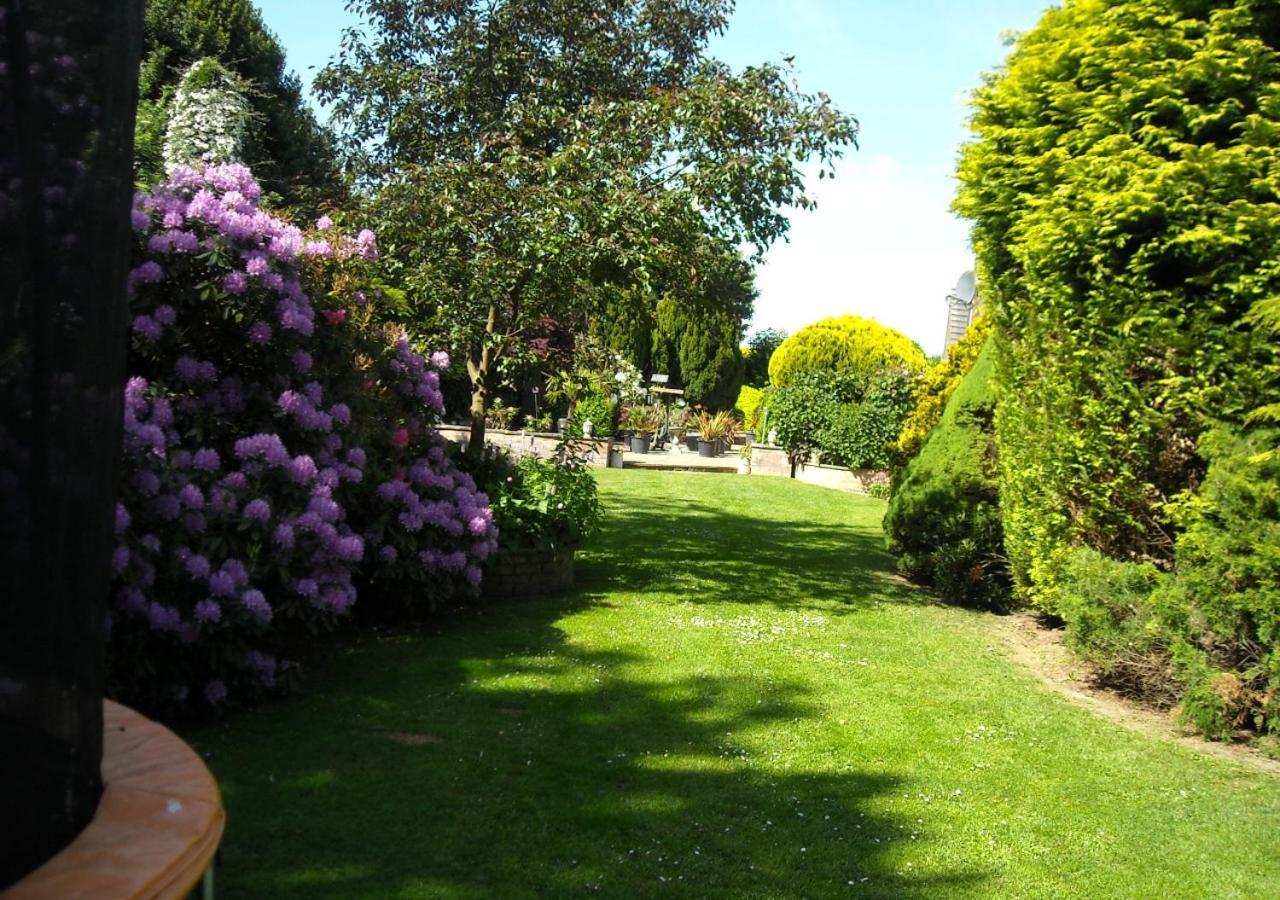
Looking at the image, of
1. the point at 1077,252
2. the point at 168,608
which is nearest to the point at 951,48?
the point at 1077,252

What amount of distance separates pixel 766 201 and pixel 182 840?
7431 millimetres

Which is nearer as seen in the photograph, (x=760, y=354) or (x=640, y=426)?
(x=640, y=426)

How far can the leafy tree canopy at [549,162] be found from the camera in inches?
316

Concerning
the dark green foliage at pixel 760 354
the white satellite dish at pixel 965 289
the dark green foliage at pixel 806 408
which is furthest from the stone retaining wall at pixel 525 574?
the dark green foliage at pixel 760 354

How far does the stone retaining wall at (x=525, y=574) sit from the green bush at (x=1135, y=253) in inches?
136

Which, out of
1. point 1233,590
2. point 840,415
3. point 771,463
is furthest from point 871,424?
point 1233,590

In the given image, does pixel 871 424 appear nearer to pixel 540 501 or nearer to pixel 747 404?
pixel 540 501

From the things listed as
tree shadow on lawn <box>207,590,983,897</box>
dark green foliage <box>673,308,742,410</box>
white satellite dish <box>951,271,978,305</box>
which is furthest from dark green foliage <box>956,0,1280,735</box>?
dark green foliage <box>673,308,742,410</box>

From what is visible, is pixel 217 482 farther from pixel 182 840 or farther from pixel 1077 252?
pixel 1077 252

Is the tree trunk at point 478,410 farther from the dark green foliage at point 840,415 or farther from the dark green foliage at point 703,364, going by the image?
the dark green foliage at point 703,364

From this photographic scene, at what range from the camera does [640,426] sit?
26.7 metres

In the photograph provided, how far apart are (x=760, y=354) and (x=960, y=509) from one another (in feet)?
138

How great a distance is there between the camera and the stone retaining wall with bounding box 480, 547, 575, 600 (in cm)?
776

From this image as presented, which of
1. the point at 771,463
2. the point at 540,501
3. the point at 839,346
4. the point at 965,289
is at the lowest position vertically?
the point at 540,501
